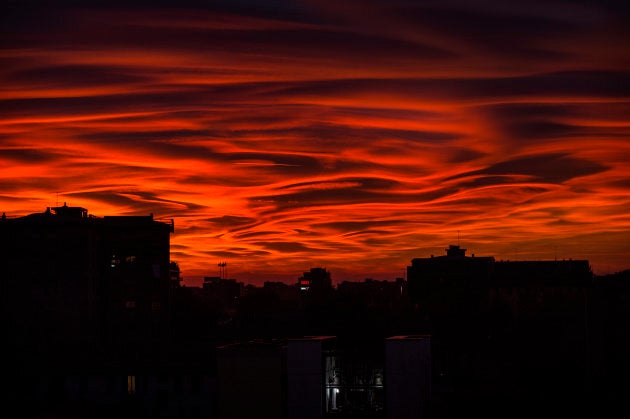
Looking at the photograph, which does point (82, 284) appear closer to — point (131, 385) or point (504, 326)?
point (131, 385)

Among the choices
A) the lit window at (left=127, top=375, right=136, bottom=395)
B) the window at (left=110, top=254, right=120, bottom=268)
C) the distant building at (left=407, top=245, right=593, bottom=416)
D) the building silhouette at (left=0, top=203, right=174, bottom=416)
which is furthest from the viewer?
the window at (left=110, top=254, right=120, bottom=268)

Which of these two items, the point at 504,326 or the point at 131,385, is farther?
the point at 504,326

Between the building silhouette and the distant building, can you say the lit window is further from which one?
the distant building

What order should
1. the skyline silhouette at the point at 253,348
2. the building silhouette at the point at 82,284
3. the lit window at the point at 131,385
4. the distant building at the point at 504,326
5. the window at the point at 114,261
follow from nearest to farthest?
the skyline silhouette at the point at 253,348 < the lit window at the point at 131,385 < the distant building at the point at 504,326 < the building silhouette at the point at 82,284 < the window at the point at 114,261

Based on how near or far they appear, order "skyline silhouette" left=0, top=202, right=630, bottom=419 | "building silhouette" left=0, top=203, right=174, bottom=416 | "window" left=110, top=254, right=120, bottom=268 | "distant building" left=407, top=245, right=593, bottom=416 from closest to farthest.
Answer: "skyline silhouette" left=0, top=202, right=630, bottom=419 → "distant building" left=407, top=245, right=593, bottom=416 → "building silhouette" left=0, top=203, right=174, bottom=416 → "window" left=110, top=254, right=120, bottom=268

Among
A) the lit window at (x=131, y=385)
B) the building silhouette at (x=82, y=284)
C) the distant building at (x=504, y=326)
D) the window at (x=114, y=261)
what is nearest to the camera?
the lit window at (x=131, y=385)

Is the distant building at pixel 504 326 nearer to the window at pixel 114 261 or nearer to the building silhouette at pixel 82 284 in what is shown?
the building silhouette at pixel 82 284

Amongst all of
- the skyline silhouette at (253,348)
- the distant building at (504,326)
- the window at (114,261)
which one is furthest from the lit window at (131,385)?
the window at (114,261)

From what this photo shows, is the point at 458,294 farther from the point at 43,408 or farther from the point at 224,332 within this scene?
the point at 43,408

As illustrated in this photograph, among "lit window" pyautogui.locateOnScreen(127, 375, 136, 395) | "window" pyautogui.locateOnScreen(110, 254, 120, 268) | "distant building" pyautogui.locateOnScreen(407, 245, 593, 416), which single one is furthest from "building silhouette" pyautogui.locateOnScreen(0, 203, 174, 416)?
"distant building" pyautogui.locateOnScreen(407, 245, 593, 416)

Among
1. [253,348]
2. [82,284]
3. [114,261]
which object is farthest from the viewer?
[114,261]

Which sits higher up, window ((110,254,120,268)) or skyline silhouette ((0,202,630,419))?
window ((110,254,120,268))

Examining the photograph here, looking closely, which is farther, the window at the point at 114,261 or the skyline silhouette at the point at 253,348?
the window at the point at 114,261

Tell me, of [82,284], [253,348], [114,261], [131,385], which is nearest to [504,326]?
[114,261]
